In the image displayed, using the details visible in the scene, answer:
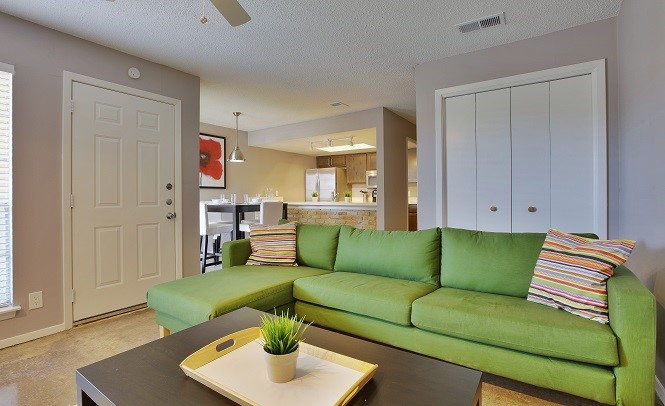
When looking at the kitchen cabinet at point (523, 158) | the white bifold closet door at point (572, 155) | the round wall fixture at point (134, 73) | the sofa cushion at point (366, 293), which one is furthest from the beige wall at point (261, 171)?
the white bifold closet door at point (572, 155)

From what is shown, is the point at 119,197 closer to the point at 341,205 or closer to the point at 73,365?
the point at 73,365

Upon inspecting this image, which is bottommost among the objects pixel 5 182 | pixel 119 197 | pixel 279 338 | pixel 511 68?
pixel 279 338

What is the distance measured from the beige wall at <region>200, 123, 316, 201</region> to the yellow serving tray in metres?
5.06

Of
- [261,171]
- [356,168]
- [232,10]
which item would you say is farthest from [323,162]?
[232,10]

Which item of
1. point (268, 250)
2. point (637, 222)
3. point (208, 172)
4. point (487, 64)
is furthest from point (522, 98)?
point (208, 172)

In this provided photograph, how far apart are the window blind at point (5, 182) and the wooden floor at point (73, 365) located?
481 mm

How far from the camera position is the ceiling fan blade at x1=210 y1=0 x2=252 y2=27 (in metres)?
1.42

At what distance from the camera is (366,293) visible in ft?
6.95

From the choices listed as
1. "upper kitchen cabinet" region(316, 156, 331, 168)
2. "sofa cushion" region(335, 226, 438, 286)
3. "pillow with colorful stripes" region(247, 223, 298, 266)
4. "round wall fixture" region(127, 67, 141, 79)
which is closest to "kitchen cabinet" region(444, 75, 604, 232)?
"sofa cushion" region(335, 226, 438, 286)

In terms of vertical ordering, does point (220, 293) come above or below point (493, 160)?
below

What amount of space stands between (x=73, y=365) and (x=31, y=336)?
0.75 meters

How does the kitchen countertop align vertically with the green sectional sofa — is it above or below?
above

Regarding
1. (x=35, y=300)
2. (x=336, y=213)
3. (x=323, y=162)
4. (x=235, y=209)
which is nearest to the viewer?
(x=35, y=300)

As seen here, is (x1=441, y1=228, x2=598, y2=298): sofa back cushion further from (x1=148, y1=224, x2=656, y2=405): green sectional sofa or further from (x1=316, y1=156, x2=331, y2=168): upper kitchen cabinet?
(x1=316, y1=156, x2=331, y2=168): upper kitchen cabinet
